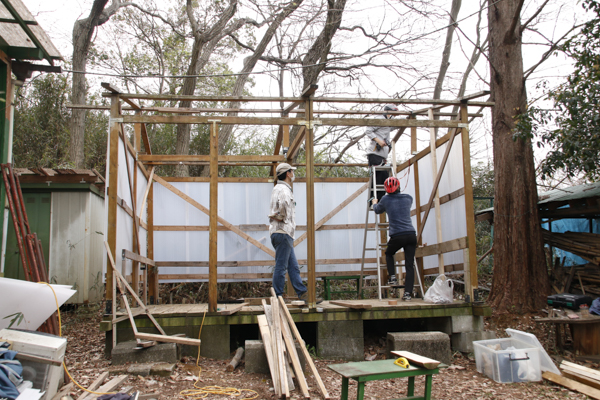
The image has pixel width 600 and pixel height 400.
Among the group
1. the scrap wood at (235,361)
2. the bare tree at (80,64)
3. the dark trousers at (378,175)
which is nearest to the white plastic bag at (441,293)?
the dark trousers at (378,175)

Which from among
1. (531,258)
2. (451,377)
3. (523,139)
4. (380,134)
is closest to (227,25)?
(380,134)

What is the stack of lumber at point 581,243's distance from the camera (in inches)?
311

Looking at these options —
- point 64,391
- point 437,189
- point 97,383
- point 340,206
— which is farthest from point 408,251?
point 64,391

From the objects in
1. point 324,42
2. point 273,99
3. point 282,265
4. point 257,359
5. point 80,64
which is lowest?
point 257,359

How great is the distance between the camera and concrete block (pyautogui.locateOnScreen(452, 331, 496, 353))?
591 centimetres

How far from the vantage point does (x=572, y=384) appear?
186 inches

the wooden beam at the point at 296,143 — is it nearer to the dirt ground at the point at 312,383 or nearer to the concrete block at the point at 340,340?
the concrete block at the point at 340,340

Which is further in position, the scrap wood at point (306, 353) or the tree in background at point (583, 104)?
the tree in background at point (583, 104)

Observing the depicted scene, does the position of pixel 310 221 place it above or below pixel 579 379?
above

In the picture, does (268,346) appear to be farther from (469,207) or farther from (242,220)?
(242,220)

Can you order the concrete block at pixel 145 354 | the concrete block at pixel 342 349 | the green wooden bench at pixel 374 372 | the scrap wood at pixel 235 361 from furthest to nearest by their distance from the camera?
the concrete block at pixel 342 349, the scrap wood at pixel 235 361, the concrete block at pixel 145 354, the green wooden bench at pixel 374 372

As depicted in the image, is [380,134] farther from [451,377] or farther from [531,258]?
[451,377]

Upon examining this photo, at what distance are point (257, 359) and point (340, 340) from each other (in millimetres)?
1252

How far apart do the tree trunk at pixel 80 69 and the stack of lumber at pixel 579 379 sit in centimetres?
1080
